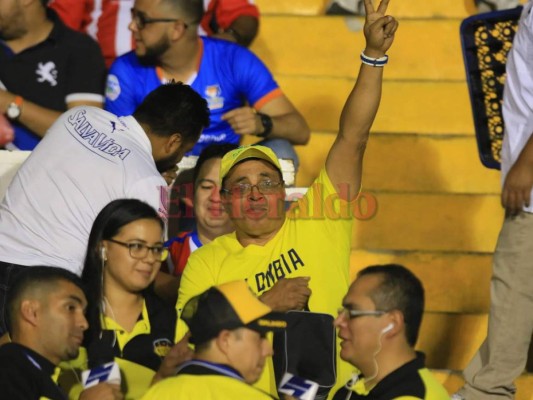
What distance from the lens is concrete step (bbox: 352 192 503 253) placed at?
691 centimetres

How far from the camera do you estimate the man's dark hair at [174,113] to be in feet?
18.3

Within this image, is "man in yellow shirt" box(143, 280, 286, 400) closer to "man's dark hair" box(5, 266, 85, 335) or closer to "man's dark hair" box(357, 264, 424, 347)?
"man's dark hair" box(357, 264, 424, 347)

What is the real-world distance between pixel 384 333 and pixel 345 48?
399 cm

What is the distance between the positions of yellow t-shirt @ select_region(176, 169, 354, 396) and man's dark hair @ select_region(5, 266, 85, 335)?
1.96ft

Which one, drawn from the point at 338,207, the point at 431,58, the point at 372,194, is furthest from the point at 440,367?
the point at 431,58

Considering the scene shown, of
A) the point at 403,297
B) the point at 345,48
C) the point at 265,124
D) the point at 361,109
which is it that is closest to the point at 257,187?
the point at 361,109

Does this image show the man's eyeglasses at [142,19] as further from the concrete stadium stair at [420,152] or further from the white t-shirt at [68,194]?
the white t-shirt at [68,194]

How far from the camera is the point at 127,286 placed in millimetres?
4988

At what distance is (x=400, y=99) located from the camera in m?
7.57

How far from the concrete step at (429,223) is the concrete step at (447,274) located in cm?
17

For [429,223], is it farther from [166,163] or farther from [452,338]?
[166,163]

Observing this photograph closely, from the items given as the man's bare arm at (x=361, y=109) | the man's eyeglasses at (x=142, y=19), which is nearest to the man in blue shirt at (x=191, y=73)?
the man's eyeglasses at (x=142, y=19)

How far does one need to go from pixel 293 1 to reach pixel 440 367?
288cm

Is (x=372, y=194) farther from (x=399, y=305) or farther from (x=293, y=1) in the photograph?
(x=399, y=305)
